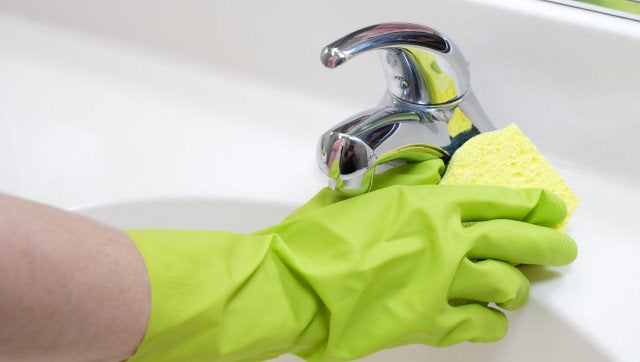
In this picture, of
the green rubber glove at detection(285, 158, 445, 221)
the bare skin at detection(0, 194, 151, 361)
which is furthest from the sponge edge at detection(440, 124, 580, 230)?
the bare skin at detection(0, 194, 151, 361)

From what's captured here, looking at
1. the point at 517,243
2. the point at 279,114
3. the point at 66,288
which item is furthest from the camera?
the point at 279,114

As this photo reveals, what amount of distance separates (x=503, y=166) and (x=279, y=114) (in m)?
0.21

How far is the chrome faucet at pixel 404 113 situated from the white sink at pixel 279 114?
0.07m

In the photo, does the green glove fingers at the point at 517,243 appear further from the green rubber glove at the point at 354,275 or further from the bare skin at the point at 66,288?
the bare skin at the point at 66,288

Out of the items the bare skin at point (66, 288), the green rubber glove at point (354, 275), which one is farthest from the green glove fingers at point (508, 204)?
the bare skin at point (66, 288)

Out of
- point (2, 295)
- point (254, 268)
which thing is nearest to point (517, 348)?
point (254, 268)

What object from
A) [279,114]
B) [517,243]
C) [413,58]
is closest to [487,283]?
[517,243]

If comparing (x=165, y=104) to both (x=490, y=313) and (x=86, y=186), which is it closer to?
(x=86, y=186)

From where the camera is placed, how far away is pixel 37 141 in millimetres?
585

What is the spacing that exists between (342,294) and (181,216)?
0.62ft

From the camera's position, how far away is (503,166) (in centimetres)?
49

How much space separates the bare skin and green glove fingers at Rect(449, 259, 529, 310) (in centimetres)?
17

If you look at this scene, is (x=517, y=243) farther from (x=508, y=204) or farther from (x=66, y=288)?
(x=66, y=288)

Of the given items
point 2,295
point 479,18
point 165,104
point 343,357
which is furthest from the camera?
point 165,104
